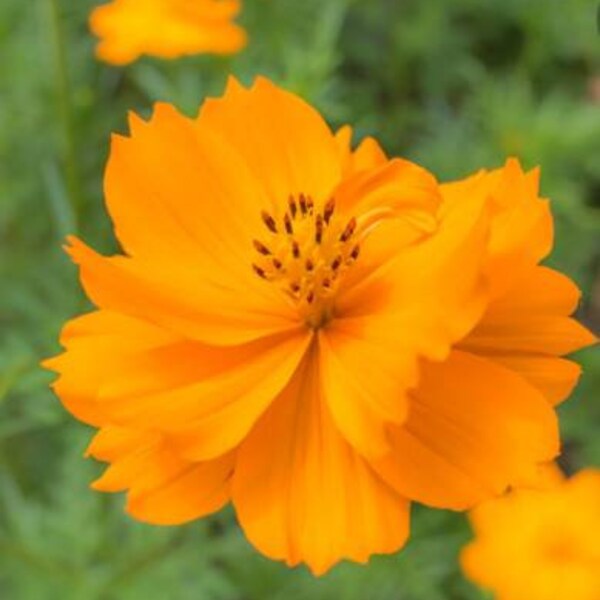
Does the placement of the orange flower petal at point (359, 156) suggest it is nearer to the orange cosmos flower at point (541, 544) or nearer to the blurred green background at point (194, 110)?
the blurred green background at point (194, 110)

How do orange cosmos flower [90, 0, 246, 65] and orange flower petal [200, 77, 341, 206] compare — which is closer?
orange flower petal [200, 77, 341, 206]

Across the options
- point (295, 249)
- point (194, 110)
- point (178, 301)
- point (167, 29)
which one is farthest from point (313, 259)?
point (167, 29)

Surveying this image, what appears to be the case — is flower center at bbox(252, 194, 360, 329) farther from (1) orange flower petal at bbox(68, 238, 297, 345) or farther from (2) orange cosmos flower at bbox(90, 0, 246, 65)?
(2) orange cosmos flower at bbox(90, 0, 246, 65)

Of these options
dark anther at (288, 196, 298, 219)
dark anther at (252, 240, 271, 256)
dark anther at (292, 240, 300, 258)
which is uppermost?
dark anther at (288, 196, 298, 219)

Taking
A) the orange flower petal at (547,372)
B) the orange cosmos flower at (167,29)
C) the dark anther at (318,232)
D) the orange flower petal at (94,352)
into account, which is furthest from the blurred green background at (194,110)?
the orange flower petal at (547,372)

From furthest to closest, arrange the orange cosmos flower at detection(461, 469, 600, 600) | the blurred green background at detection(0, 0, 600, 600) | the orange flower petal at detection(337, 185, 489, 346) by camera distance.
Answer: the orange cosmos flower at detection(461, 469, 600, 600)
the blurred green background at detection(0, 0, 600, 600)
the orange flower petal at detection(337, 185, 489, 346)

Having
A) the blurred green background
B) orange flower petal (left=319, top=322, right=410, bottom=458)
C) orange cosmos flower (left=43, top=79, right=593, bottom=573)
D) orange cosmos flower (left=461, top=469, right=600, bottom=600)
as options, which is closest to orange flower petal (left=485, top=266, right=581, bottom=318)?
orange cosmos flower (left=43, top=79, right=593, bottom=573)

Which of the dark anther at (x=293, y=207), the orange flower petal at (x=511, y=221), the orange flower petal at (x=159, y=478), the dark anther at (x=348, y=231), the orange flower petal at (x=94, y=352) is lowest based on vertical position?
the orange flower petal at (x=159, y=478)

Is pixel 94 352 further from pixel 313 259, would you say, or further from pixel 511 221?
pixel 511 221
